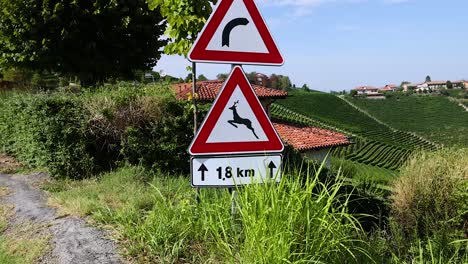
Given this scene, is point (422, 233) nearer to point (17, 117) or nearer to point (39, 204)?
point (39, 204)

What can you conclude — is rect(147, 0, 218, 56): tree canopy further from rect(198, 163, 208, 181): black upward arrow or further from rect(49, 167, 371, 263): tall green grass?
rect(198, 163, 208, 181): black upward arrow

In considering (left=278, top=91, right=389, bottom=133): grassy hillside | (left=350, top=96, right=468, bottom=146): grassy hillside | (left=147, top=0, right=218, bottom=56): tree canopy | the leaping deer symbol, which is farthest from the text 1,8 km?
(left=350, top=96, right=468, bottom=146): grassy hillside

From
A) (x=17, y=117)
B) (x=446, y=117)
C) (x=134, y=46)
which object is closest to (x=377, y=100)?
(x=446, y=117)

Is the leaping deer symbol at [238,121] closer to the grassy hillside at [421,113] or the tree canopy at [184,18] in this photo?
the tree canopy at [184,18]

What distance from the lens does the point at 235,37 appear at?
11.8 ft

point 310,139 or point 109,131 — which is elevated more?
point 109,131

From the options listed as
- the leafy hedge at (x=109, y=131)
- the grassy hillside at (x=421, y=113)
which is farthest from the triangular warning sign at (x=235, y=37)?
the grassy hillside at (x=421, y=113)

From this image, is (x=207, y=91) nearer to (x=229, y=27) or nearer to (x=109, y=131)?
(x=109, y=131)

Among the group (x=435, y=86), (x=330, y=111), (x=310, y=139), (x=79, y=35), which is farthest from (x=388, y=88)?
(x=79, y=35)

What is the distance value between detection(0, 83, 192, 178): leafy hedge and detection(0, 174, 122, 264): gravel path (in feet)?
3.74

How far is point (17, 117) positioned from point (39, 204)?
4.54 meters

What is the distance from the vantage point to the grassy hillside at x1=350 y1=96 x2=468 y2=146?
313 ft

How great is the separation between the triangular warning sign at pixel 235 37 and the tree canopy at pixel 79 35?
1285cm

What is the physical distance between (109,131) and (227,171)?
15.6 ft
